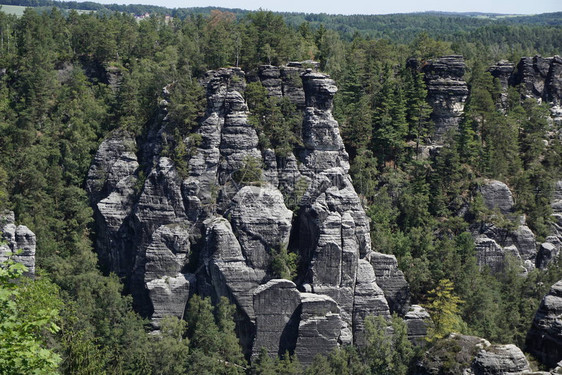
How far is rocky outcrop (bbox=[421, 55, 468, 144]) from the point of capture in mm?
70938

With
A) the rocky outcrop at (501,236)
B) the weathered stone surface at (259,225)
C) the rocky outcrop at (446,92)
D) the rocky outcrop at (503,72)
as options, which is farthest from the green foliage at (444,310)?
the rocky outcrop at (503,72)

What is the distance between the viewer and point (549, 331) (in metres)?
36.4

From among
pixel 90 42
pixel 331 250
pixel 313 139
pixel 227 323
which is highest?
pixel 90 42

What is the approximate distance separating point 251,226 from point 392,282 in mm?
10973

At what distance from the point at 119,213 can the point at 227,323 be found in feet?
44.0

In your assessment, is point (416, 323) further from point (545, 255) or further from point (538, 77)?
point (538, 77)

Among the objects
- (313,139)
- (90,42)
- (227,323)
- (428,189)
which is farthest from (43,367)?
(90,42)

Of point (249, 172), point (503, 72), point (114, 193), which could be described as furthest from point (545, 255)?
point (114, 193)

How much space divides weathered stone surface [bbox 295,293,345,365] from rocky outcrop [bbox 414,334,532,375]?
1786cm

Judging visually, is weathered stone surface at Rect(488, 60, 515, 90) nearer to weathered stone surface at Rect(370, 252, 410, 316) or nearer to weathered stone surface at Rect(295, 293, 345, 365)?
weathered stone surface at Rect(370, 252, 410, 316)

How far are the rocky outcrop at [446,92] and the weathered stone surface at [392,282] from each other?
1621cm

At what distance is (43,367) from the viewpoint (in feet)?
68.7

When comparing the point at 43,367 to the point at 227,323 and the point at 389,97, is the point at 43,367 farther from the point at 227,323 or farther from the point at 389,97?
the point at 389,97

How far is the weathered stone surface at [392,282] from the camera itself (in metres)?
58.0
